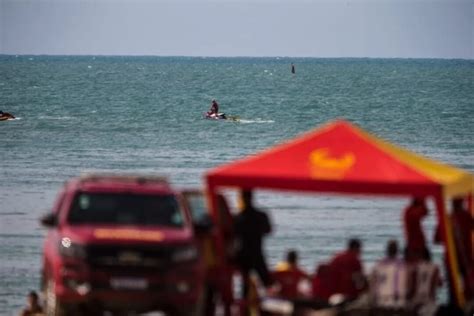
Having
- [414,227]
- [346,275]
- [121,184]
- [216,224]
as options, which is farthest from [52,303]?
[414,227]

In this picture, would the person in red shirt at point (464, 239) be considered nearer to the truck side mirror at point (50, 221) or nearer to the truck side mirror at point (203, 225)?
the truck side mirror at point (203, 225)

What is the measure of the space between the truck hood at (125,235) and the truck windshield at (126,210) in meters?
0.22

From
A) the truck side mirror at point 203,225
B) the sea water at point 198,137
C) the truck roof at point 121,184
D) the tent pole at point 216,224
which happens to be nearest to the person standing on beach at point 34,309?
the truck roof at point 121,184

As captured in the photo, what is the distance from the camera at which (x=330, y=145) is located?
20.0 m

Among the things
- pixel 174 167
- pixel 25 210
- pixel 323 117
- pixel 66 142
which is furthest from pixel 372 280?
pixel 323 117

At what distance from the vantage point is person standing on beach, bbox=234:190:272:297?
19797 mm

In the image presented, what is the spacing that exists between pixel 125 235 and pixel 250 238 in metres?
1.74

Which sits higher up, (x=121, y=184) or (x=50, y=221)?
(x=121, y=184)

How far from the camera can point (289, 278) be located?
1973 centimetres

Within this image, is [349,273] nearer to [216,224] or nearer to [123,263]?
[216,224]

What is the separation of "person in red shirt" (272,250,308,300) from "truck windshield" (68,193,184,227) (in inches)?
55.0

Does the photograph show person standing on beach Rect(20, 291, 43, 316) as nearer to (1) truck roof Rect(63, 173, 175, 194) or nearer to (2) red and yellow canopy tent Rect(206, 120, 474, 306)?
(1) truck roof Rect(63, 173, 175, 194)

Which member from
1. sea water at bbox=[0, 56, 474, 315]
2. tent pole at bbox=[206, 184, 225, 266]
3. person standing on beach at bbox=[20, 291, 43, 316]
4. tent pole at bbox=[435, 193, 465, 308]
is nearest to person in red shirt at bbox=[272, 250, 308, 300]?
tent pole at bbox=[206, 184, 225, 266]

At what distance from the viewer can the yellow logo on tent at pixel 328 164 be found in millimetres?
19438
